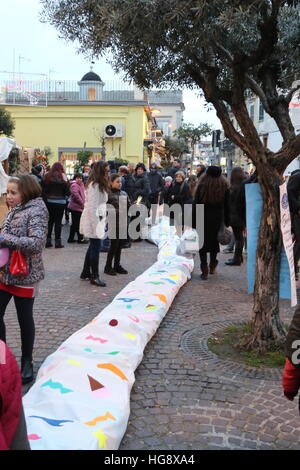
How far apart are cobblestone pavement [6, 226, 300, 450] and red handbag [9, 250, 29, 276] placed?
3.44 feet

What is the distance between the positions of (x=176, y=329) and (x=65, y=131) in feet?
85.8

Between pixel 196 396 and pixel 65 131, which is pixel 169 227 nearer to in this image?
pixel 196 396

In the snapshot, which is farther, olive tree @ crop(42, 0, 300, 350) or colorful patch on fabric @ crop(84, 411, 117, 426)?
olive tree @ crop(42, 0, 300, 350)

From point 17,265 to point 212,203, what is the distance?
15.7 feet

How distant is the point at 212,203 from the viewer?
809cm

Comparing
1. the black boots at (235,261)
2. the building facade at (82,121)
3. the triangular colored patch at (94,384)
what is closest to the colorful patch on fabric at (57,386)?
the triangular colored patch at (94,384)

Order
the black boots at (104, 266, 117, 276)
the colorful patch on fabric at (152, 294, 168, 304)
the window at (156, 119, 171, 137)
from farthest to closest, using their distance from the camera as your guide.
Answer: the window at (156, 119, 171, 137) → the black boots at (104, 266, 117, 276) → the colorful patch on fabric at (152, 294, 168, 304)

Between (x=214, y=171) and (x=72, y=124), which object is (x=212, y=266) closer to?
(x=214, y=171)

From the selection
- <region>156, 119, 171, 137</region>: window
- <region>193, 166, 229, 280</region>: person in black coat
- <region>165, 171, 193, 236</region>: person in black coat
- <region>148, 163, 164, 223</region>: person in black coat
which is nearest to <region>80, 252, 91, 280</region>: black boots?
<region>193, 166, 229, 280</region>: person in black coat

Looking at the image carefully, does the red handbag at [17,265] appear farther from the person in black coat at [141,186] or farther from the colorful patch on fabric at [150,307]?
the person in black coat at [141,186]

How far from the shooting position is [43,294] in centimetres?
701

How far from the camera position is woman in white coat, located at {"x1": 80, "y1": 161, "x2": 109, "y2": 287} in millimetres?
7297

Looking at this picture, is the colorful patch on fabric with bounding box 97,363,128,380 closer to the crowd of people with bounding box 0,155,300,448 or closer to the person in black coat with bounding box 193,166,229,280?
the crowd of people with bounding box 0,155,300,448

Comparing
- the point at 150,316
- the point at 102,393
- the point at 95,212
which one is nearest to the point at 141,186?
the point at 95,212
